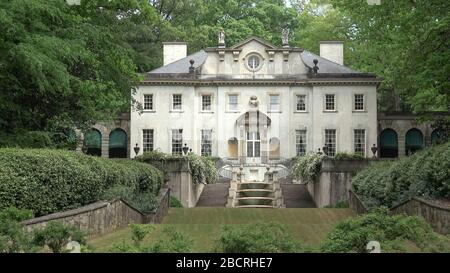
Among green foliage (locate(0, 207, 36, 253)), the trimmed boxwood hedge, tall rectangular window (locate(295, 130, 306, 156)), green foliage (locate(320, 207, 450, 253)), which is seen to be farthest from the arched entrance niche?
green foliage (locate(320, 207, 450, 253))

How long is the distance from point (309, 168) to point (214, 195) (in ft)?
16.2

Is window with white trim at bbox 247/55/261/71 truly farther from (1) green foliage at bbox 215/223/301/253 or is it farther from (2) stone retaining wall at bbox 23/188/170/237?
(1) green foliage at bbox 215/223/301/253

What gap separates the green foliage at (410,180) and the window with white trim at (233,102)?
21792 mm

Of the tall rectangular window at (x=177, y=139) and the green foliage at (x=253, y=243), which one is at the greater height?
the tall rectangular window at (x=177, y=139)

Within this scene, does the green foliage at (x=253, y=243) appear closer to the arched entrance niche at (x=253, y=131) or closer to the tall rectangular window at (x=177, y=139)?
the arched entrance niche at (x=253, y=131)

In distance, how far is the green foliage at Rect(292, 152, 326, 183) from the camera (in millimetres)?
33781

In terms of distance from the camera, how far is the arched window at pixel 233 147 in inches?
1923

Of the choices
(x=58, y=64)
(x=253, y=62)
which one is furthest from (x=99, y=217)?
(x=253, y=62)

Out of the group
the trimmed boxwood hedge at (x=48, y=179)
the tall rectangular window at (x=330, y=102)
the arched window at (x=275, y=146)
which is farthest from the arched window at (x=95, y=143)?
the trimmed boxwood hedge at (x=48, y=179)

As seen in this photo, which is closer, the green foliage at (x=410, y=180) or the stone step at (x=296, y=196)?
the green foliage at (x=410, y=180)

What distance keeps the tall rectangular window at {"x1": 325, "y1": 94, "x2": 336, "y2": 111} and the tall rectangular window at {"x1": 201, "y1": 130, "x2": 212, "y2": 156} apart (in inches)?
298

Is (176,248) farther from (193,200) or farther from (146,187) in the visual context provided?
(193,200)
